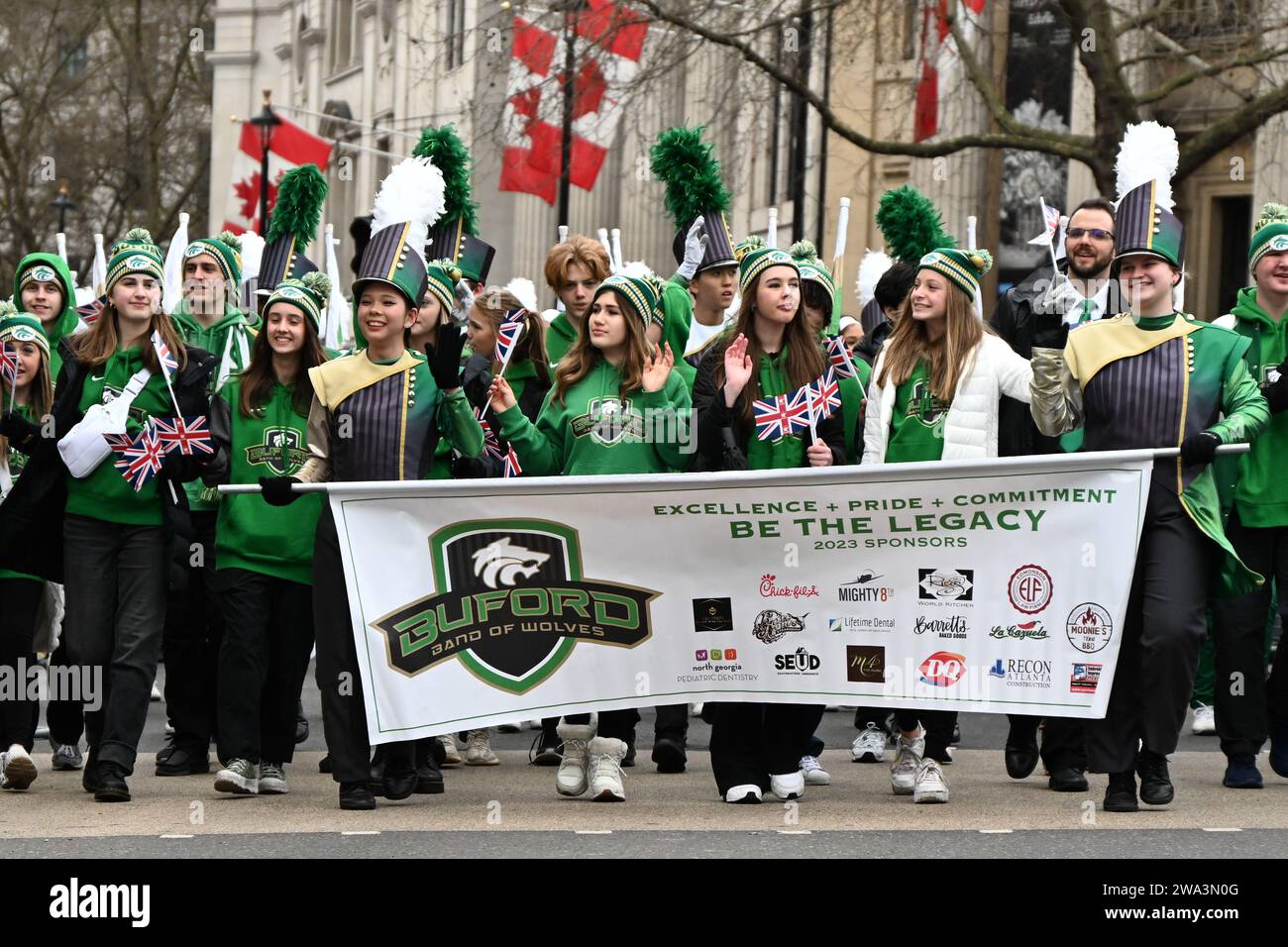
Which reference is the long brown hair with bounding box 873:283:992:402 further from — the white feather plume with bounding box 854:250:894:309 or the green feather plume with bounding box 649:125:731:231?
the white feather plume with bounding box 854:250:894:309

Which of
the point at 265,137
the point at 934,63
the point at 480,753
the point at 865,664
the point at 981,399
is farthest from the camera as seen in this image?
the point at 265,137

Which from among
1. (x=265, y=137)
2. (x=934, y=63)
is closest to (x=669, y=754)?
(x=934, y=63)

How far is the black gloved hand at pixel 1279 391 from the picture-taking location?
9203 mm

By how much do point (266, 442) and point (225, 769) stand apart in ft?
4.09

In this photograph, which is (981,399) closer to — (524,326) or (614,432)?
(614,432)

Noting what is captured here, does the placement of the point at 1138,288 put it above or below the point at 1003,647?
above

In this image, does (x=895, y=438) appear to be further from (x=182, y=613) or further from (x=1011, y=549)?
(x=182, y=613)

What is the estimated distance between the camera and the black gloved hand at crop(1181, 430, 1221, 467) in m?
8.12

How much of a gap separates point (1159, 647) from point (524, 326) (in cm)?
347

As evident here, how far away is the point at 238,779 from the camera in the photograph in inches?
348

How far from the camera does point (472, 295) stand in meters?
11.3

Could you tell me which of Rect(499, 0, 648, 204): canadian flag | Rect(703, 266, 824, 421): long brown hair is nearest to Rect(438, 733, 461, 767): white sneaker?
Rect(703, 266, 824, 421): long brown hair
